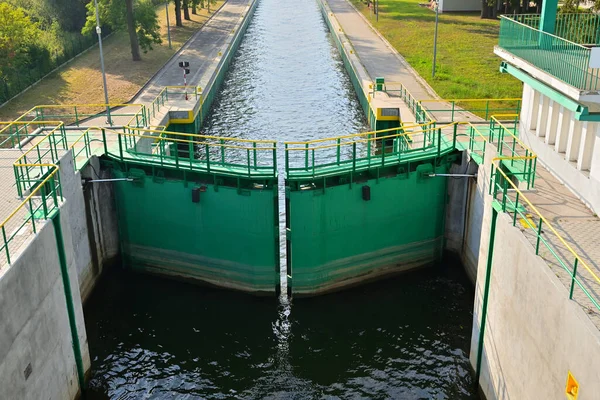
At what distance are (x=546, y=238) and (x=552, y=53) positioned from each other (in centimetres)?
475

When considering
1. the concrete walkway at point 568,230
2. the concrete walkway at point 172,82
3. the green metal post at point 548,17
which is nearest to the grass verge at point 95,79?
the concrete walkway at point 172,82

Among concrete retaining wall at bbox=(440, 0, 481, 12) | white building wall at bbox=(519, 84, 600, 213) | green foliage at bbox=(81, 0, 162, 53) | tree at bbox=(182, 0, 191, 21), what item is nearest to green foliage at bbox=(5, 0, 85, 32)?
tree at bbox=(182, 0, 191, 21)

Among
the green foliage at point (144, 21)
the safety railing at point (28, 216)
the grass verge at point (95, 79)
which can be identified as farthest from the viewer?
the green foliage at point (144, 21)

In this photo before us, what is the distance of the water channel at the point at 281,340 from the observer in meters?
15.2

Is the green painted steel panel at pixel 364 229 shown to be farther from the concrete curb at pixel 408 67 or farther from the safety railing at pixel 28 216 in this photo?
the concrete curb at pixel 408 67

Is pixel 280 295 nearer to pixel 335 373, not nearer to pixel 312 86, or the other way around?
pixel 335 373

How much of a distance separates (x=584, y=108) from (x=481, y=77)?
2451cm

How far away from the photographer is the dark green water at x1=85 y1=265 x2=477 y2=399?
1522cm

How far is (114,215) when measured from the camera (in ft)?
65.7

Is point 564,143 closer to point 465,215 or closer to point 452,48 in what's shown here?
point 465,215

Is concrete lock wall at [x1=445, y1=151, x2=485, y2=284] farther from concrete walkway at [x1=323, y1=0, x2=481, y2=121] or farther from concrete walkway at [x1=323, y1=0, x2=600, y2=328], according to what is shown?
concrete walkway at [x1=323, y1=0, x2=481, y2=121]

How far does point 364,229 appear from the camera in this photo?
1912 centimetres

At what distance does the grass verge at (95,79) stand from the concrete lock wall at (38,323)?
59.5ft

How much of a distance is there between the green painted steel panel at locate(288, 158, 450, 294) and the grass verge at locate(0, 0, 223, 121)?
17.1 m
